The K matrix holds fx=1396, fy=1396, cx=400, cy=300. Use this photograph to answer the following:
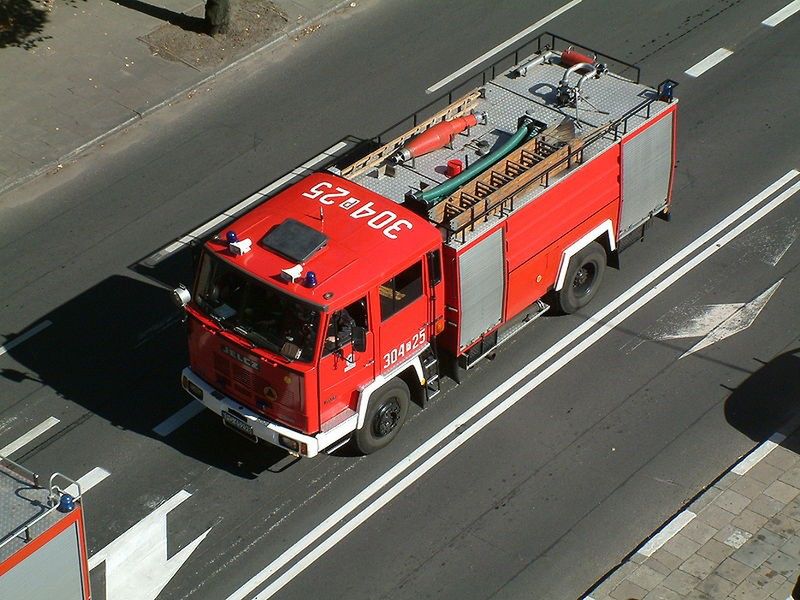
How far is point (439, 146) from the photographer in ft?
61.0

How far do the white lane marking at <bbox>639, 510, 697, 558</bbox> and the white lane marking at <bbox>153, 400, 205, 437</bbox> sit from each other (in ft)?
19.8

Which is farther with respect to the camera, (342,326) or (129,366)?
(129,366)

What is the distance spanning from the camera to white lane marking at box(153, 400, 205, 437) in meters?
18.0

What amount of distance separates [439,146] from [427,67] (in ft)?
20.9

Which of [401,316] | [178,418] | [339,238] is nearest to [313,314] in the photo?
[339,238]

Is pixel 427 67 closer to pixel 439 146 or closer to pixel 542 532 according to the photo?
pixel 439 146

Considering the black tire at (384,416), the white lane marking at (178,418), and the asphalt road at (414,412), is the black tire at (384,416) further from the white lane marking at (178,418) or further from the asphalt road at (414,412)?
the white lane marking at (178,418)

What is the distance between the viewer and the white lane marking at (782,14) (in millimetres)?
25469

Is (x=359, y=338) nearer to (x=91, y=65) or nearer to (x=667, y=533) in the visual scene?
(x=667, y=533)

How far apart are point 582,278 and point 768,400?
3.06 m

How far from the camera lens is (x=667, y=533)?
53.5ft

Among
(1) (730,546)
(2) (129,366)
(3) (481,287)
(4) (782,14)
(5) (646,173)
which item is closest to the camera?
(1) (730,546)

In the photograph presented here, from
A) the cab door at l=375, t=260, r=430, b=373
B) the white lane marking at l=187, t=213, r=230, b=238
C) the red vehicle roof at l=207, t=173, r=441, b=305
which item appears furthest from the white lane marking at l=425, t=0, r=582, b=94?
the cab door at l=375, t=260, r=430, b=373

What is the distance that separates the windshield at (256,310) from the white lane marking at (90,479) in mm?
2594
